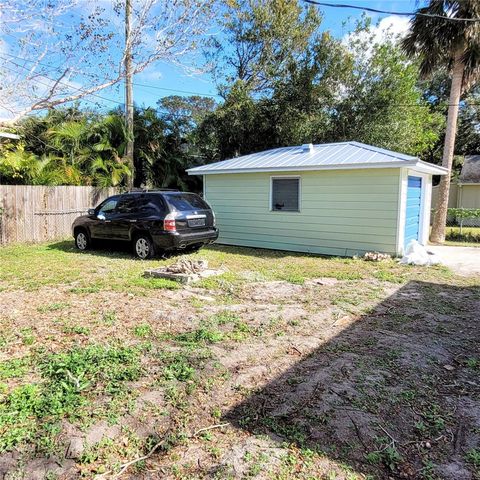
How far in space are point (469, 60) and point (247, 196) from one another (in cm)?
821

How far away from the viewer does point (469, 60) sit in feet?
40.2

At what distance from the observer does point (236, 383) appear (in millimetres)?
3398

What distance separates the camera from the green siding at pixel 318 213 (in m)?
9.45

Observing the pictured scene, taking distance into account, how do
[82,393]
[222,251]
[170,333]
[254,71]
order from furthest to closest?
[254,71]
[222,251]
[170,333]
[82,393]

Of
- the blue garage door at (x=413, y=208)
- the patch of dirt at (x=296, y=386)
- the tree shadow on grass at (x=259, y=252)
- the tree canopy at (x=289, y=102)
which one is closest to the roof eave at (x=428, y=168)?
the blue garage door at (x=413, y=208)

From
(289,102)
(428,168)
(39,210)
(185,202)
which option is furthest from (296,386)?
(289,102)

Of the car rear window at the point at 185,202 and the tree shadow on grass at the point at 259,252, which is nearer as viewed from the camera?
the car rear window at the point at 185,202

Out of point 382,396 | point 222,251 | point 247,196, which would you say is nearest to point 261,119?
point 247,196

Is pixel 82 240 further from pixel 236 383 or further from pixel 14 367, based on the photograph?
pixel 236 383

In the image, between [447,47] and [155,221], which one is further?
[447,47]

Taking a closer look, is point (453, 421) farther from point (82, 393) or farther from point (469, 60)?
point (469, 60)

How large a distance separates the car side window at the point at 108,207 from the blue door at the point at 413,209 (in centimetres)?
740

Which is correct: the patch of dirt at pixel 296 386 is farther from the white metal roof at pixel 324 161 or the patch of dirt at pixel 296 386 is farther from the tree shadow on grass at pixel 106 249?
the white metal roof at pixel 324 161

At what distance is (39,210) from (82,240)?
7.23 ft
